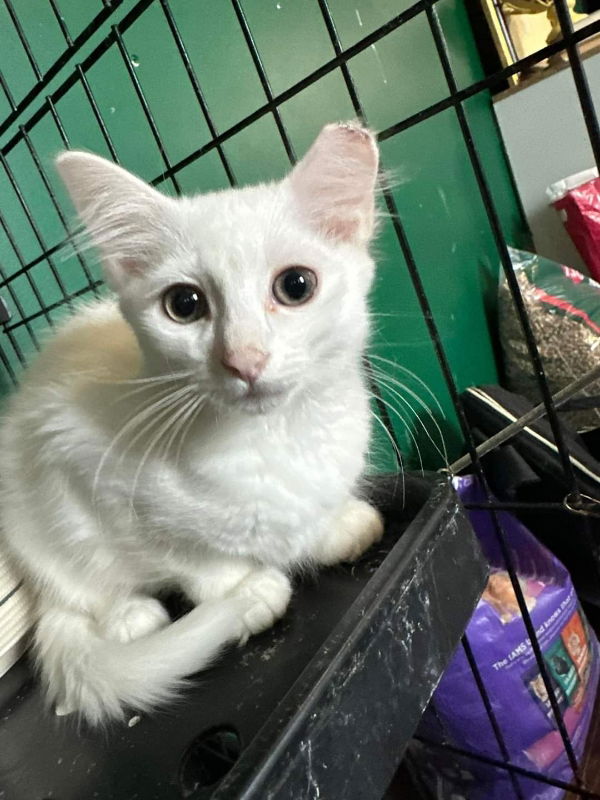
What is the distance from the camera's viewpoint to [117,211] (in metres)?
0.62

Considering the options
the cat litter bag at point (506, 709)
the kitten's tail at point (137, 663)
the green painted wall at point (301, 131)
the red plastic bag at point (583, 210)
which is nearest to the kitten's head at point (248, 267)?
the green painted wall at point (301, 131)

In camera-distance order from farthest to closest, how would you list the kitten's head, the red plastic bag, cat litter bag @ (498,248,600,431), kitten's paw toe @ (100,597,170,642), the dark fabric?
the red plastic bag < cat litter bag @ (498,248,600,431) < the dark fabric < kitten's paw toe @ (100,597,170,642) < the kitten's head

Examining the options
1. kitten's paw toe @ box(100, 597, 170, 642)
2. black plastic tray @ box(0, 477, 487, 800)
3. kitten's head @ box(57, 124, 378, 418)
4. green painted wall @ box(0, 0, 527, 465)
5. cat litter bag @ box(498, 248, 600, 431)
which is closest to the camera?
black plastic tray @ box(0, 477, 487, 800)

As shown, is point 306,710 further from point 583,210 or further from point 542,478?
point 583,210

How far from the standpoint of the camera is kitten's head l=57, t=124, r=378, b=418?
0.56 m

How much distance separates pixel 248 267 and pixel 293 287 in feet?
0.17

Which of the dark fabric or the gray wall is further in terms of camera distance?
the gray wall

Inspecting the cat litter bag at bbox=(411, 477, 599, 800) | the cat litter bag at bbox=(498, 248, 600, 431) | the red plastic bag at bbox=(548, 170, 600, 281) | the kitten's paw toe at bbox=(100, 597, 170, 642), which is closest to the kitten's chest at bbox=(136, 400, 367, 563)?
the kitten's paw toe at bbox=(100, 597, 170, 642)

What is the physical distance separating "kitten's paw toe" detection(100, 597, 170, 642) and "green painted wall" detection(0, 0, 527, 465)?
44 centimetres

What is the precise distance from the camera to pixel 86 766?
1.80 feet

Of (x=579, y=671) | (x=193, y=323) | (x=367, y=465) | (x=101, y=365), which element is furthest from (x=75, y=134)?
(x=579, y=671)

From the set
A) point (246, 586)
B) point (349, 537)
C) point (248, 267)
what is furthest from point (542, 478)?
point (248, 267)

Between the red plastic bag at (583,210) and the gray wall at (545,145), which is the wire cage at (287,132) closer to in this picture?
the gray wall at (545,145)

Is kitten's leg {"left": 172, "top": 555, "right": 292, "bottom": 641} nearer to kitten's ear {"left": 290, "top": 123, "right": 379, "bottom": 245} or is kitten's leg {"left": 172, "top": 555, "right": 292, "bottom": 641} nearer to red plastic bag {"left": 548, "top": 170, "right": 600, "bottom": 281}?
kitten's ear {"left": 290, "top": 123, "right": 379, "bottom": 245}
